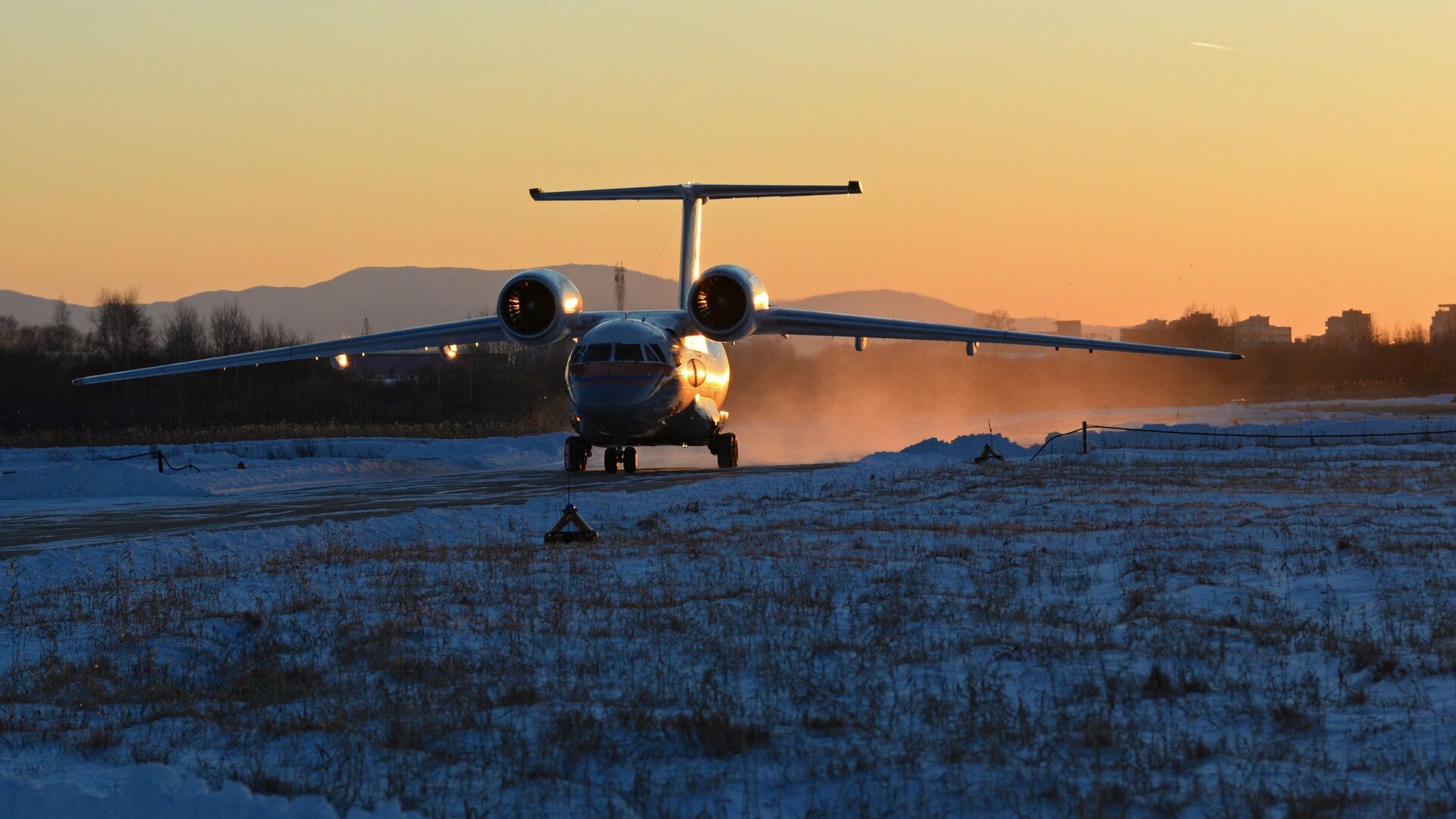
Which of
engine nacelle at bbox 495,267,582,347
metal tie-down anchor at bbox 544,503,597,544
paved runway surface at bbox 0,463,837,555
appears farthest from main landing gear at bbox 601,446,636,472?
metal tie-down anchor at bbox 544,503,597,544

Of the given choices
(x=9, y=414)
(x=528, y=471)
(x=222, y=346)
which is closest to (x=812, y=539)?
(x=528, y=471)

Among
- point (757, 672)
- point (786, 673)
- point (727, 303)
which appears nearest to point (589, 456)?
point (727, 303)

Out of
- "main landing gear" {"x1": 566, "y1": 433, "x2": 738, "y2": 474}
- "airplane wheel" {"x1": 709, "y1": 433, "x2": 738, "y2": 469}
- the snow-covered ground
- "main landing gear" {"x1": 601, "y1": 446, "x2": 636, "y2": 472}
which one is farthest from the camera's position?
"airplane wheel" {"x1": 709, "y1": 433, "x2": 738, "y2": 469}

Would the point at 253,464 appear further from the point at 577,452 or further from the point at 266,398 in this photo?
the point at 266,398

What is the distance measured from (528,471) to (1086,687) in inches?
977

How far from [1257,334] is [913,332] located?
108598 mm

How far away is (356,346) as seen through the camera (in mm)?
27344

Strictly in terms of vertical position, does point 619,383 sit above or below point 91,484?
above

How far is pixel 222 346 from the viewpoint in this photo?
80812 mm

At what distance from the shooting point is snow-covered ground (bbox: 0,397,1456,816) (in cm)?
531

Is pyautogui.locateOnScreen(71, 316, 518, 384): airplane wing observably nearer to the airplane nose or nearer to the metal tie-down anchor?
the airplane nose

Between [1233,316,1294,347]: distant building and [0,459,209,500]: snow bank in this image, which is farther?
[1233,316,1294,347]: distant building

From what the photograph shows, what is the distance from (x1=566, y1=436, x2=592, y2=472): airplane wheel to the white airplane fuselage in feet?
0.94

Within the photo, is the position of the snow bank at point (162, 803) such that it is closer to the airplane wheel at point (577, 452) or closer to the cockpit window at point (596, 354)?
the cockpit window at point (596, 354)
